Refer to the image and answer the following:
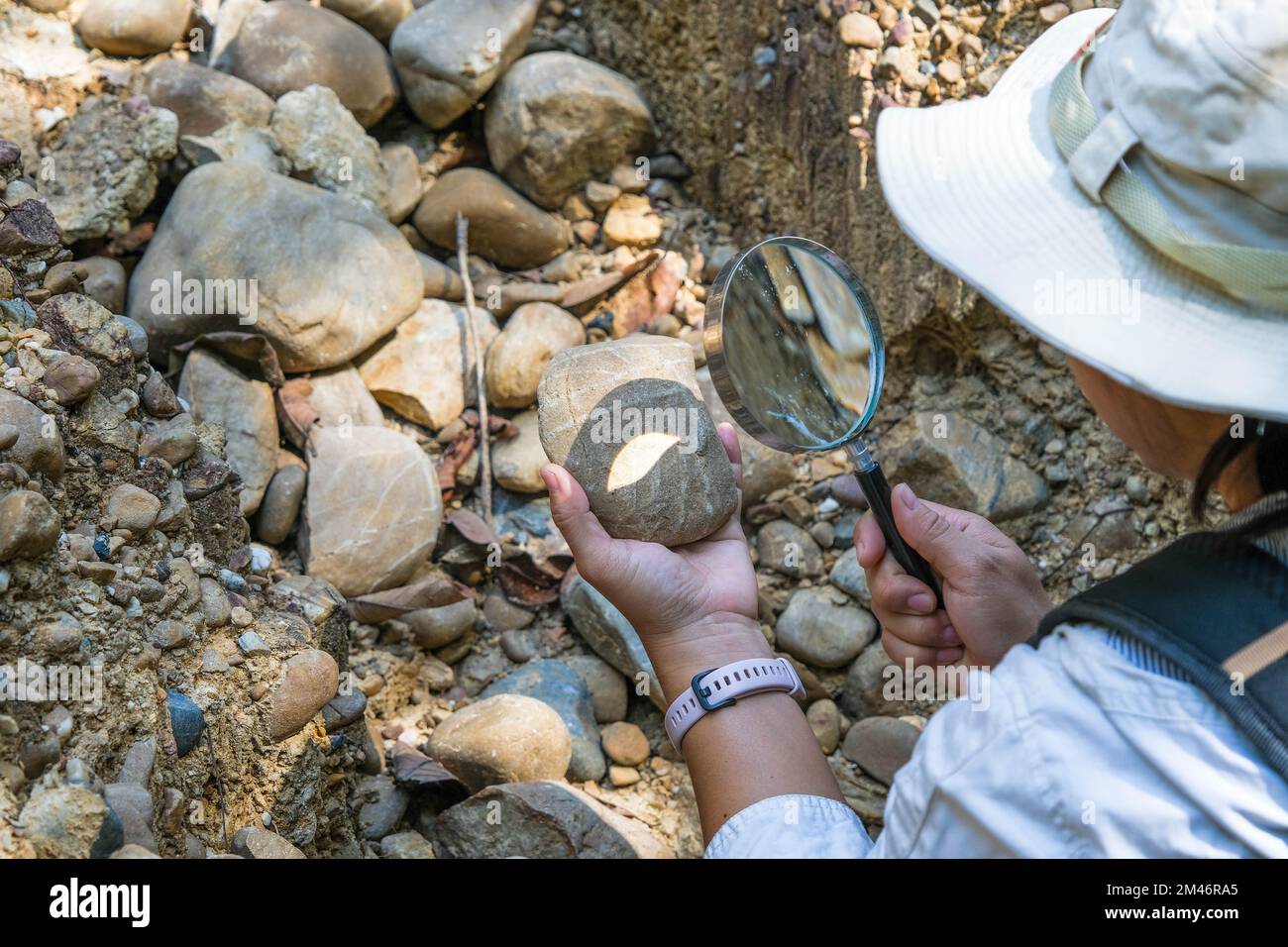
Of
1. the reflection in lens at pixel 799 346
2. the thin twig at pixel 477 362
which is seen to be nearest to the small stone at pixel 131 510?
the reflection in lens at pixel 799 346

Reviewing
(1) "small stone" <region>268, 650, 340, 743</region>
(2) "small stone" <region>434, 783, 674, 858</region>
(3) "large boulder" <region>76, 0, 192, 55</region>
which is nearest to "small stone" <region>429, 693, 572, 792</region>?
(2) "small stone" <region>434, 783, 674, 858</region>

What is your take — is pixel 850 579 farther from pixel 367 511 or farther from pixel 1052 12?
pixel 1052 12

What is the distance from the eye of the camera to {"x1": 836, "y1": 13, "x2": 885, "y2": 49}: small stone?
365 cm

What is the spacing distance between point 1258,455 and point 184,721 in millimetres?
1947

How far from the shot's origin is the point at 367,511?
347 cm

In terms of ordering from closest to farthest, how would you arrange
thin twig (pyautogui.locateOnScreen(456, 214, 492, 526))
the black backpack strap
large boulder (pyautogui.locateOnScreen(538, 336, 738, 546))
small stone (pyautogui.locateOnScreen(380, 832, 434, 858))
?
1. the black backpack strap
2. large boulder (pyautogui.locateOnScreen(538, 336, 738, 546))
3. small stone (pyautogui.locateOnScreen(380, 832, 434, 858))
4. thin twig (pyautogui.locateOnScreen(456, 214, 492, 526))

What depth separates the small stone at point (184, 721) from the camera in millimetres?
2186

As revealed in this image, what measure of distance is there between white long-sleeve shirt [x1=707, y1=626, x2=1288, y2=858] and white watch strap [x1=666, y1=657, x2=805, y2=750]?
66 cm

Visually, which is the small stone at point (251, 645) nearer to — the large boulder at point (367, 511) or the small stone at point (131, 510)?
the small stone at point (131, 510)

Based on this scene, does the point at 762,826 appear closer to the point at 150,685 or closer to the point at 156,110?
the point at 150,685

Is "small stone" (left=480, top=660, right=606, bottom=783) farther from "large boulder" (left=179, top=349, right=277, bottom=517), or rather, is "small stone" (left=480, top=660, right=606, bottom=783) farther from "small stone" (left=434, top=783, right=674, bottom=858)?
"large boulder" (left=179, top=349, right=277, bottom=517)

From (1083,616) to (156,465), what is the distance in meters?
2.06

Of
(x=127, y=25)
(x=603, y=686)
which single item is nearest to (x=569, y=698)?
(x=603, y=686)
